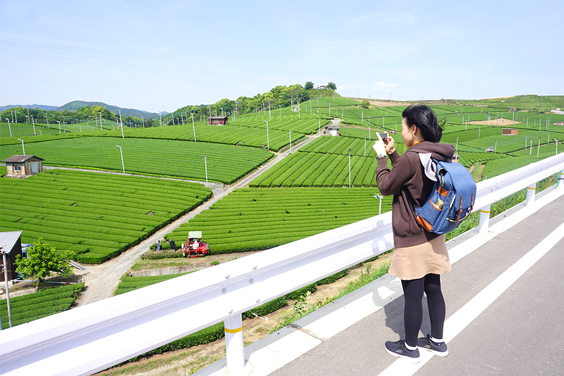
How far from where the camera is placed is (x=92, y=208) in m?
42.4

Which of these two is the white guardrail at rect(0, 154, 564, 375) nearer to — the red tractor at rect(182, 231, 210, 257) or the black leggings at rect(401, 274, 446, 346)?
the black leggings at rect(401, 274, 446, 346)

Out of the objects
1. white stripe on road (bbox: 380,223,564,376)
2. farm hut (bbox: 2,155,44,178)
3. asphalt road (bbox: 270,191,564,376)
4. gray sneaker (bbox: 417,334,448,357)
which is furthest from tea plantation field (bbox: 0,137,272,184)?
gray sneaker (bbox: 417,334,448,357)

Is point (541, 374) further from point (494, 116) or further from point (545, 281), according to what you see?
point (494, 116)

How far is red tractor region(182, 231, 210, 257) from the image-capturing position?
2986cm

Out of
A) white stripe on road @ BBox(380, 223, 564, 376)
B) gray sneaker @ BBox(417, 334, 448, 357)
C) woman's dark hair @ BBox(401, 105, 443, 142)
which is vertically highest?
woman's dark hair @ BBox(401, 105, 443, 142)

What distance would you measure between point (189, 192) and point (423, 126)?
159 ft

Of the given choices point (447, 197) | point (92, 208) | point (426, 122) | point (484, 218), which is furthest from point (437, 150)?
point (92, 208)

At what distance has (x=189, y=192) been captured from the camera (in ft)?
161

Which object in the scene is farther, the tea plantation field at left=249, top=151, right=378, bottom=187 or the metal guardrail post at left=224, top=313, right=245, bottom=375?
the tea plantation field at left=249, top=151, right=378, bottom=187

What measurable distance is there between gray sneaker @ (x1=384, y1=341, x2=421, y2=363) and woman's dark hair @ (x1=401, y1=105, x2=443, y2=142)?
1601 mm

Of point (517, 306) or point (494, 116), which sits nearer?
point (517, 306)

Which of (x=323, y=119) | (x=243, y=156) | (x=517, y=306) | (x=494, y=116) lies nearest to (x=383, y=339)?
(x=517, y=306)

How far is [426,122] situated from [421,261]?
3.41 ft

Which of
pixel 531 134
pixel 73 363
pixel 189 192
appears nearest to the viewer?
pixel 73 363
